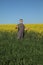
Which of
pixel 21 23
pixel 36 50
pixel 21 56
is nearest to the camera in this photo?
pixel 21 56

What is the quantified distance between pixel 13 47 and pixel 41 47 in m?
1.58

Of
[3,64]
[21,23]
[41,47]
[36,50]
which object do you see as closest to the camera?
[3,64]

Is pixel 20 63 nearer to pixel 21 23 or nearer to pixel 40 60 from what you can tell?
pixel 40 60

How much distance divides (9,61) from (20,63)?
54 centimetres

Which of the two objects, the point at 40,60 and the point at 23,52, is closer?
the point at 40,60

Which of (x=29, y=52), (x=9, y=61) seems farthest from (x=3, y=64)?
(x=29, y=52)

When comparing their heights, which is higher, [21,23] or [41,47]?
[21,23]

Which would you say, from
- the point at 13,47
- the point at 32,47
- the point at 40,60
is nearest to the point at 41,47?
the point at 32,47

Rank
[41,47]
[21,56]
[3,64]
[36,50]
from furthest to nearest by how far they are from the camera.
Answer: [41,47], [36,50], [21,56], [3,64]

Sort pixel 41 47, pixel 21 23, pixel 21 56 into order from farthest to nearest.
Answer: pixel 21 23 → pixel 41 47 → pixel 21 56

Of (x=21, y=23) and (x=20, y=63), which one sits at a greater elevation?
(x=21, y=23)

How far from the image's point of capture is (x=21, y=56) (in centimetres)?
1168

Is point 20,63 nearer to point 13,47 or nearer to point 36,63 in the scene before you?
point 36,63

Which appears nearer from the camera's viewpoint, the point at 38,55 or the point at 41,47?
the point at 38,55
